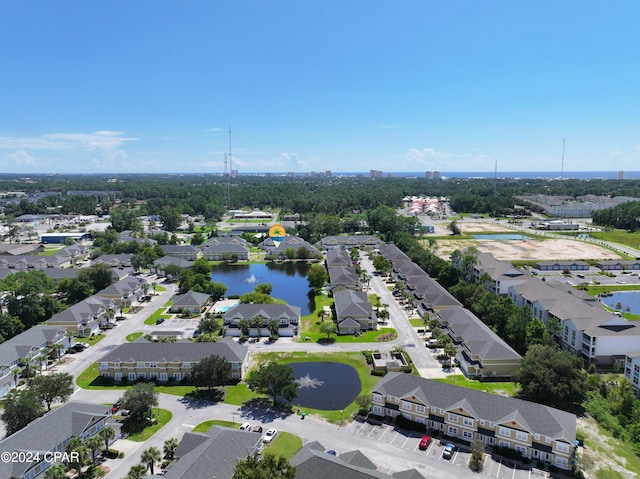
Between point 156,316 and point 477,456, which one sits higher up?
point 477,456

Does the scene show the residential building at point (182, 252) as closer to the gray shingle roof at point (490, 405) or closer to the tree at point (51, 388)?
the tree at point (51, 388)

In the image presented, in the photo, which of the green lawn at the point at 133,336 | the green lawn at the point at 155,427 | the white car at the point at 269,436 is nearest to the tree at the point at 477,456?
the white car at the point at 269,436

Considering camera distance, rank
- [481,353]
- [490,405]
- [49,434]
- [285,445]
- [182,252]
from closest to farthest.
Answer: [49,434] → [285,445] → [490,405] → [481,353] → [182,252]

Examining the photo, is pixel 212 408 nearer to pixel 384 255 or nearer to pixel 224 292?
pixel 224 292

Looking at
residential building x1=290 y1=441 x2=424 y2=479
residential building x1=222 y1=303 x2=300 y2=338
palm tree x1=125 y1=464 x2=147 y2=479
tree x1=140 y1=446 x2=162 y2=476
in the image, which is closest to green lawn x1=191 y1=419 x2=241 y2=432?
tree x1=140 y1=446 x2=162 y2=476

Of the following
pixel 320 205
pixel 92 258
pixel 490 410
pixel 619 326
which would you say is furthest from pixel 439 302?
pixel 320 205

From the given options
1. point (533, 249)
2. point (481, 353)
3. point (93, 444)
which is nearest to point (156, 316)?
point (93, 444)

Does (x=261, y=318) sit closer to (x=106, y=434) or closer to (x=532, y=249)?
(x=106, y=434)
